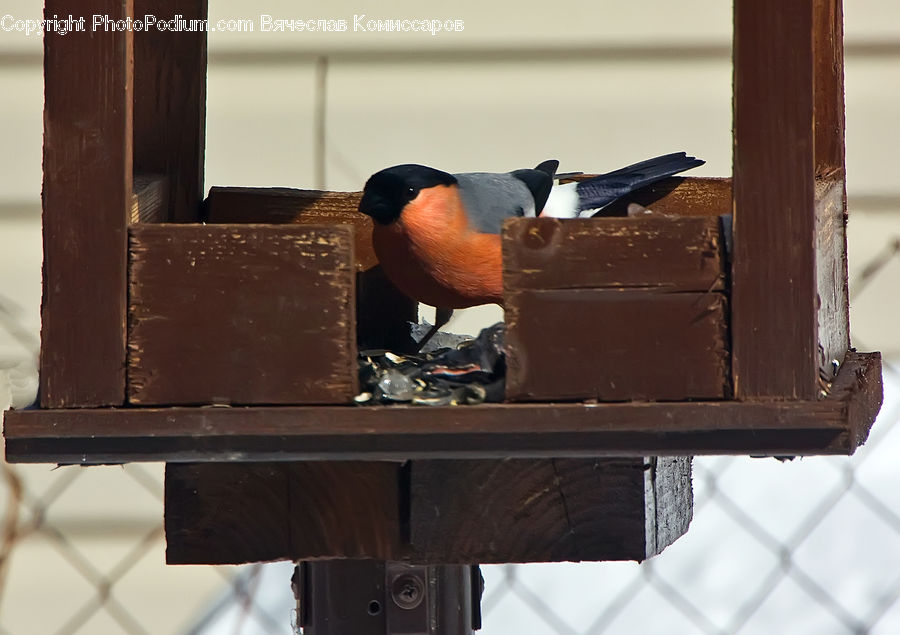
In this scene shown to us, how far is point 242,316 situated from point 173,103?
0.58 m

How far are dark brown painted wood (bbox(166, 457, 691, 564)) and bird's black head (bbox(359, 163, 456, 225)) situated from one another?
38 cm

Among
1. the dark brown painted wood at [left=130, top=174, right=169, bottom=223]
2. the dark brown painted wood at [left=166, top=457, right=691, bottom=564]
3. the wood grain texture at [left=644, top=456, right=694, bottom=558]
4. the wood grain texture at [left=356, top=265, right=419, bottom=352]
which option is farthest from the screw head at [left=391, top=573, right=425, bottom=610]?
the dark brown painted wood at [left=130, top=174, right=169, bottom=223]

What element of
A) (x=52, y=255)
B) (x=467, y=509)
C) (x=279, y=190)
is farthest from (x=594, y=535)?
(x=279, y=190)

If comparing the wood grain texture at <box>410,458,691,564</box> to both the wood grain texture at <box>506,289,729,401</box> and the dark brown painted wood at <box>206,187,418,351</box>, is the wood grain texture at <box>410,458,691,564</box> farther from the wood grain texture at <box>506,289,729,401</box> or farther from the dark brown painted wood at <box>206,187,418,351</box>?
the dark brown painted wood at <box>206,187,418,351</box>

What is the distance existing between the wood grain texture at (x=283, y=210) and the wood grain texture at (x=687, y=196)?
0.36 meters

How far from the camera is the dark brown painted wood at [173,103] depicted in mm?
1628

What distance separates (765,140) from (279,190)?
752 mm

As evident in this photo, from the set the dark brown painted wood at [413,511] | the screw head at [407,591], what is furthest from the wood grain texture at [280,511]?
the screw head at [407,591]

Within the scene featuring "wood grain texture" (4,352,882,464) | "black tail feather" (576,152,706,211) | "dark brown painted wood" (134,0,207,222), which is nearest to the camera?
"wood grain texture" (4,352,882,464)

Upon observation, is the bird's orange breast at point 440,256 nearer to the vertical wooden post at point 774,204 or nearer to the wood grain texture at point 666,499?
the wood grain texture at point 666,499

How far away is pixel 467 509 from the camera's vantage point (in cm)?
128

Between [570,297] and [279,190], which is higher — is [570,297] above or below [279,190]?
below

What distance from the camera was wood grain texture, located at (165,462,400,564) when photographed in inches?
50.6

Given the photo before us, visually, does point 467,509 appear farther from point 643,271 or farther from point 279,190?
point 279,190
